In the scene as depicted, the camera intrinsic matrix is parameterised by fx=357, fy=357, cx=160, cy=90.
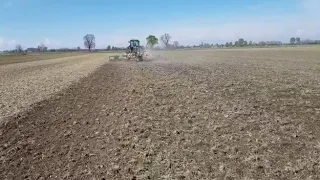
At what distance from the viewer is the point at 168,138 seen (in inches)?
321

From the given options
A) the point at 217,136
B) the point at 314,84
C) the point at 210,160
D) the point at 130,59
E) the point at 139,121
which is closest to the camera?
the point at 210,160

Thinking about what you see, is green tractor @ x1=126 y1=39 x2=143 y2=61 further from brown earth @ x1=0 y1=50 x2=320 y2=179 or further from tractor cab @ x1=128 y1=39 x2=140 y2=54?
brown earth @ x1=0 y1=50 x2=320 y2=179

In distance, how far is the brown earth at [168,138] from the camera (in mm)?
6434

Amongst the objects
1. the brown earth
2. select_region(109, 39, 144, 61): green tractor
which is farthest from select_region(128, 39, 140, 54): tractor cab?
the brown earth

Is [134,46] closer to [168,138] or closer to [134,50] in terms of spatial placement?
[134,50]

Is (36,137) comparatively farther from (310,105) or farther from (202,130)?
(310,105)

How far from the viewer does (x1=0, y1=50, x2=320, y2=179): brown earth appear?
643 centimetres

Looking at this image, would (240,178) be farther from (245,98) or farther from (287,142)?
(245,98)

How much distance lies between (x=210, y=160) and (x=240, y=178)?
34.0 inches

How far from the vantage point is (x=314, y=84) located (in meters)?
16.0

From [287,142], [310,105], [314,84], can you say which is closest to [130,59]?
[314,84]

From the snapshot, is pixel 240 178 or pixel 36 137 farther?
pixel 36 137

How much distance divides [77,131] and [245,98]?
6.30m

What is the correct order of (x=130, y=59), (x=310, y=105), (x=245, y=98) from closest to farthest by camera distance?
(x=310, y=105) < (x=245, y=98) < (x=130, y=59)
